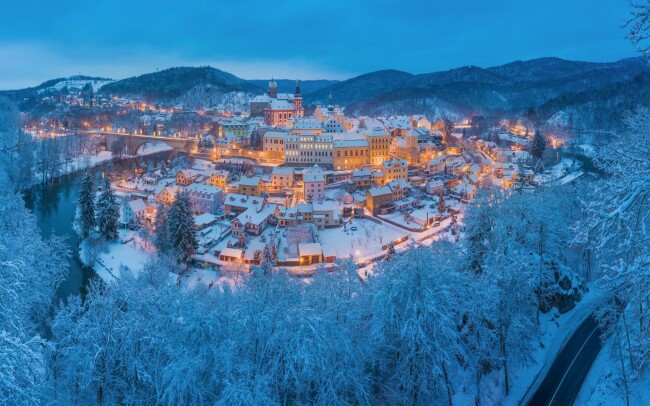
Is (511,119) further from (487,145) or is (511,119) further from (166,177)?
(166,177)

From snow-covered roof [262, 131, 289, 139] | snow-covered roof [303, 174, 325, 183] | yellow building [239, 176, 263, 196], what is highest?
snow-covered roof [262, 131, 289, 139]

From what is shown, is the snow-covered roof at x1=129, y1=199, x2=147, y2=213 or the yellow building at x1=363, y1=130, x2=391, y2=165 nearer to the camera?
the snow-covered roof at x1=129, y1=199, x2=147, y2=213

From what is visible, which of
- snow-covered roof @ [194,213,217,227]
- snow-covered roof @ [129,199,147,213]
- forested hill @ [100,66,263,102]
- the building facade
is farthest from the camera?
forested hill @ [100,66,263,102]

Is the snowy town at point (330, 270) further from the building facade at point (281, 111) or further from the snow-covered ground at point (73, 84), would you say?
the snow-covered ground at point (73, 84)

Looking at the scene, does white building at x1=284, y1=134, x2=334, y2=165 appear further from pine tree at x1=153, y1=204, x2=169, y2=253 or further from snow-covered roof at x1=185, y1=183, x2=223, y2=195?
pine tree at x1=153, y1=204, x2=169, y2=253

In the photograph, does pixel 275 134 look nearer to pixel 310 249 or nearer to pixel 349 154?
pixel 349 154

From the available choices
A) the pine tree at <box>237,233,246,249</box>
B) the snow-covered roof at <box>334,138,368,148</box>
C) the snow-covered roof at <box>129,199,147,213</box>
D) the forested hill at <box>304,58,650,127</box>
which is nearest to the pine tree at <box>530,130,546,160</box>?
the snow-covered roof at <box>334,138,368,148</box>

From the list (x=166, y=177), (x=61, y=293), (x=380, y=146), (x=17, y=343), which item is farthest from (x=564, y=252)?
(x=166, y=177)

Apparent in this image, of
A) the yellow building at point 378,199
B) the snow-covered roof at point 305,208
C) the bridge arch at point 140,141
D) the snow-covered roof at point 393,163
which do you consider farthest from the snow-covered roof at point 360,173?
the bridge arch at point 140,141

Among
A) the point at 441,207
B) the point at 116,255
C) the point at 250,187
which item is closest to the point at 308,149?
the point at 250,187
